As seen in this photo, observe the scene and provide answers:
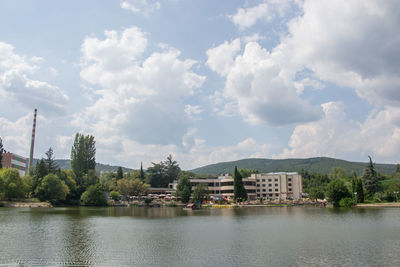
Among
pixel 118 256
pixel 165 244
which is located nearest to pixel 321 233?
pixel 165 244

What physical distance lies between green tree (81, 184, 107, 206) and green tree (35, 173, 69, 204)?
802 cm

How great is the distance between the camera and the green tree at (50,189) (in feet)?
290

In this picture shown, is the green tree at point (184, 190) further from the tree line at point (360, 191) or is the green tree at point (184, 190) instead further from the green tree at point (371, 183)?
the green tree at point (371, 183)

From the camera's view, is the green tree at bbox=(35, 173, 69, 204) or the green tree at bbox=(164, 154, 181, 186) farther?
the green tree at bbox=(164, 154, 181, 186)

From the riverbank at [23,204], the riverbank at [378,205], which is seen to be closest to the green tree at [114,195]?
the riverbank at [23,204]

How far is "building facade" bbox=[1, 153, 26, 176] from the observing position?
145 m

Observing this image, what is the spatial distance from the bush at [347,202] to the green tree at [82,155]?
77806mm

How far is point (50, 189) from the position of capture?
289ft

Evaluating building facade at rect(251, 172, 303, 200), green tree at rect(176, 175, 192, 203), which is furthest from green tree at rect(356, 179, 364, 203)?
green tree at rect(176, 175, 192, 203)

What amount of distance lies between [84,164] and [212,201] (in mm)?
44856

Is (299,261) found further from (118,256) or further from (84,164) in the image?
(84,164)

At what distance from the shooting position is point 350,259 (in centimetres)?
2102

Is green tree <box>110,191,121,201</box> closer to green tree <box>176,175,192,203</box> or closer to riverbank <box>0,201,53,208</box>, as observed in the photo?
green tree <box>176,175,192,203</box>

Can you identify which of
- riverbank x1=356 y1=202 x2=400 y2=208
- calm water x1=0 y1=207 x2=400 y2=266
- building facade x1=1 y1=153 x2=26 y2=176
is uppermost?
building facade x1=1 y1=153 x2=26 y2=176
